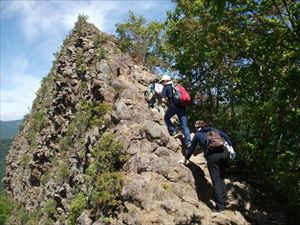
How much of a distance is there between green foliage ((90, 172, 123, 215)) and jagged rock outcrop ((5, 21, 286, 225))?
3cm

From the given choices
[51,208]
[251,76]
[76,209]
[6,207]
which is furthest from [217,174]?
[6,207]

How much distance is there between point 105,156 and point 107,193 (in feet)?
6.66

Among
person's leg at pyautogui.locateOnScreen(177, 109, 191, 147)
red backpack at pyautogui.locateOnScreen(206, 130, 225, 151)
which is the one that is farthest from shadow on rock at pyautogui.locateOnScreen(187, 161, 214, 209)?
red backpack at pyautogui.locateOnScreen(206, 130, 225, 151)

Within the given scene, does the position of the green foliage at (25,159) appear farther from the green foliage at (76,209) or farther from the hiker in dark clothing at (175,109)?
the hiker in dark clothing at (175,109)

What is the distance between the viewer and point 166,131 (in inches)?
533

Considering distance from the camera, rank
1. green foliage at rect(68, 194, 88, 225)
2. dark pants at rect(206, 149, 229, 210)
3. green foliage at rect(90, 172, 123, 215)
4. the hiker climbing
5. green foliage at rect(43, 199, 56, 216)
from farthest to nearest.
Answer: green foliage at rect(43, 199, 56, 216) < the hiker climbing < green foliage at rect(68, 194, 88, 225) < green foliage at rect(90, 172, 123, 215) < dark pants at rect(206, 149, 229, 210)

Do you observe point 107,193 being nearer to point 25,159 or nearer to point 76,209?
point 76,209

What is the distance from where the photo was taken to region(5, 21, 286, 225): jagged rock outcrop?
10.6 m

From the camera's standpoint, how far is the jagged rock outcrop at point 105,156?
10641 millimetres

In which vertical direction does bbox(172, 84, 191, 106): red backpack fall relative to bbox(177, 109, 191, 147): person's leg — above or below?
above

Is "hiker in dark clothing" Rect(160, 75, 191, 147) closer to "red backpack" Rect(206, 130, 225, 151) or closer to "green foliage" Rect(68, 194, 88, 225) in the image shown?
"red backpack" Rect(206, 130, 225, 151)

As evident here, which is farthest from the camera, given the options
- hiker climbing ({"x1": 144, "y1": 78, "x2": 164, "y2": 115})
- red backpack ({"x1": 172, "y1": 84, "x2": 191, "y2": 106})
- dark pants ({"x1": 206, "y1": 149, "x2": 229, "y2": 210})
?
hiker climbing ({"x1": 144, "y1": 78, "x2": 164, "y2": 115})

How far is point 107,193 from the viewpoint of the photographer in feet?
37.1

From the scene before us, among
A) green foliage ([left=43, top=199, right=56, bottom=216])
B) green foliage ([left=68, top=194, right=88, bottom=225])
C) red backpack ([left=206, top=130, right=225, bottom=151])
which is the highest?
red backpack ([left=206, top=130, right=225, bottom=151])
